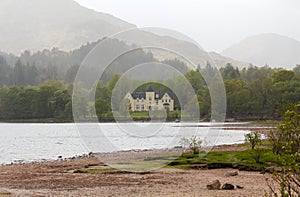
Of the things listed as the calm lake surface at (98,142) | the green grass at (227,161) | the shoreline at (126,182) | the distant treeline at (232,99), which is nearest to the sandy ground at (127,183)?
the shoreline at (126,182)

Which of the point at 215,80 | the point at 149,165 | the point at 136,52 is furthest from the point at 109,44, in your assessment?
the point at 215,80

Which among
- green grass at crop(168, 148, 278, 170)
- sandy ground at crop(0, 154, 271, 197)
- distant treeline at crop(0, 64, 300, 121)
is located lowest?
sandy ground at crop(0, 154, 271, 197)

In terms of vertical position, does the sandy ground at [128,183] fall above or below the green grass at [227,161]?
below

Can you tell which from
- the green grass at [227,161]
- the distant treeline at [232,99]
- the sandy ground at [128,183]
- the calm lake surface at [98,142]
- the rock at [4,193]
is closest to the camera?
the rock at [4,193]

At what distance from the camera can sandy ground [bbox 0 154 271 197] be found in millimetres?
19953

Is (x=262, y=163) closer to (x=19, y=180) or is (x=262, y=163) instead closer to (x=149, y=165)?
(x=149, y=165)

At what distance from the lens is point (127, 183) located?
74.9ft

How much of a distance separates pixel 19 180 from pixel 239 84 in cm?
10549

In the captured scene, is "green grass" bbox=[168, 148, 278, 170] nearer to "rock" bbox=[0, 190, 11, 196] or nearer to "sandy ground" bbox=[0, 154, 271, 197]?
"sandy ground" bbox=[0, 154, 271, 197]

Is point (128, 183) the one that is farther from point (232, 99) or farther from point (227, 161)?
point (232, 99)

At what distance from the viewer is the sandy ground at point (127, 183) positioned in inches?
786

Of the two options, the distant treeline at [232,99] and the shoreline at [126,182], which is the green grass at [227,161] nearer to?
the shoreline at [126,182]

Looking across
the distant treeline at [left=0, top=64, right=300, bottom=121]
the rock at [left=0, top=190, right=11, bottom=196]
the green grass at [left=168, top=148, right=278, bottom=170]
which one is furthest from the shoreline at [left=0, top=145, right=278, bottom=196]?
the distant treeline at [left=0, top=64, right=300, bottom=121]

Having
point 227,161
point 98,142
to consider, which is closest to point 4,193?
point 227,161
